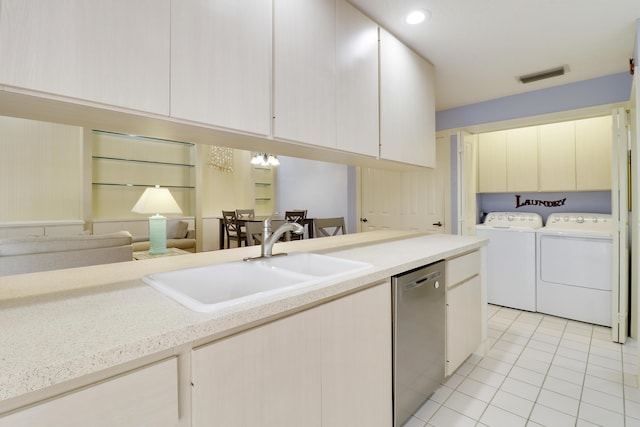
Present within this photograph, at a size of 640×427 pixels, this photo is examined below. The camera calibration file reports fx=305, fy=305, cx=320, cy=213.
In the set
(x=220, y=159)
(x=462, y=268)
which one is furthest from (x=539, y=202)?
(x=220, y=159)

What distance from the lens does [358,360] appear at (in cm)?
127

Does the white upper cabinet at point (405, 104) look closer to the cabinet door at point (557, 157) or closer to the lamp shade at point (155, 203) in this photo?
the cabinet door at point (557, 157)

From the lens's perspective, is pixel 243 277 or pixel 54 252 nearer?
pixel 243 277

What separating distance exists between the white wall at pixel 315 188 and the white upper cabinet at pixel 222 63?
3.26 metres

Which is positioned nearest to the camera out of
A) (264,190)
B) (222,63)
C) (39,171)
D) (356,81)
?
(222,63)

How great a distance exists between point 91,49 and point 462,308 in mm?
2323

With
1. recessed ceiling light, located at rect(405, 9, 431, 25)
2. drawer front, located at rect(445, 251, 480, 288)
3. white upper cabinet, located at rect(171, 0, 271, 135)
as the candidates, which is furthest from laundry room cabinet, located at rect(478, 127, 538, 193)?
white upper cabinet, located at rect(171, 0, 271, 135)

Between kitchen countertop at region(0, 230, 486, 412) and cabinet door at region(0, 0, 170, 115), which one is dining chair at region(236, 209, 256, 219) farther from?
cabinet door at region(0, 0, 170, 115)

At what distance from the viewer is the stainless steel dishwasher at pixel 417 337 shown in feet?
4.87


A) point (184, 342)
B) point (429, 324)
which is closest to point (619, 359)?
point (429, 324)

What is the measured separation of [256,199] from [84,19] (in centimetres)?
589

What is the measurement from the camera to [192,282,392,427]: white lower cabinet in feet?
2.69

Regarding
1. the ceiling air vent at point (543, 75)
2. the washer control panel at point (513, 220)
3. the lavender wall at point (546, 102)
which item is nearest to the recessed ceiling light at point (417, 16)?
the ceiling air vent at point (543, 75)

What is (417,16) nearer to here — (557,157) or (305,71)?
(305,71)
